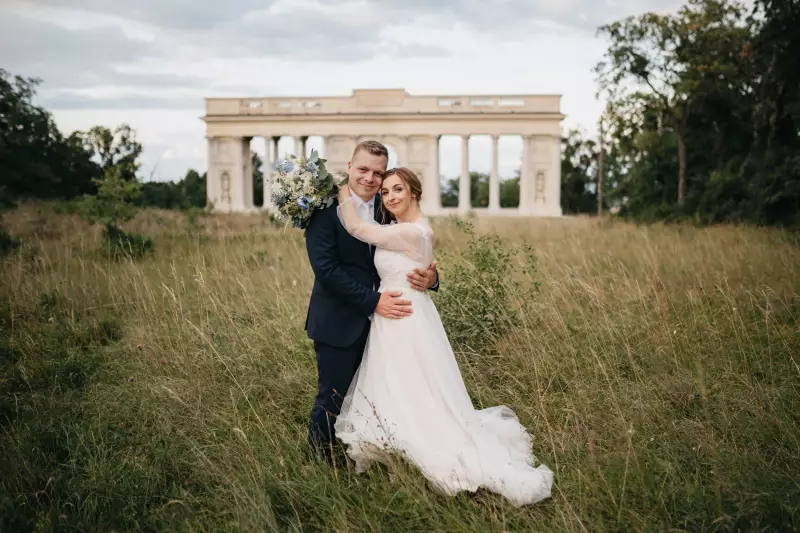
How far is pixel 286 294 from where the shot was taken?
8.71 m

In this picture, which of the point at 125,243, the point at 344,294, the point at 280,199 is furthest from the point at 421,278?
the point at 125,243

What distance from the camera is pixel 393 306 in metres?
3.85

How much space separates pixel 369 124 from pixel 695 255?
49.7m

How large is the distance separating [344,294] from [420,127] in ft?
179

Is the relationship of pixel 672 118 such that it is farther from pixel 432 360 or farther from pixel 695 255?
pixel 432 360

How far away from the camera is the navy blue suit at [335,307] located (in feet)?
12.8

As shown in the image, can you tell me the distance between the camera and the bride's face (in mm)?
3908

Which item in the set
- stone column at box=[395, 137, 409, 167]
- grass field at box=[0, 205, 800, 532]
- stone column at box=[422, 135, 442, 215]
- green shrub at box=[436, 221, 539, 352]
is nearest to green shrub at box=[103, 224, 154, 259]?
grass field at box=[0, 205, 800, 532]

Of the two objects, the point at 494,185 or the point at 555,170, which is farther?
the point at 555,170

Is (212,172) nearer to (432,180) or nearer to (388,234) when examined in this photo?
(432,180)

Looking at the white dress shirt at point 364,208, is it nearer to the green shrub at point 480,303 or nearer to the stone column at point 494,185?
the green shrub at point 480,303

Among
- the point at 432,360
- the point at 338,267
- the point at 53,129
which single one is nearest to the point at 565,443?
the point at 432,360

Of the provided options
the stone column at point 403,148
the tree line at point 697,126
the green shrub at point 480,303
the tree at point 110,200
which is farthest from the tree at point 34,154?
the green shrub at point 480,303

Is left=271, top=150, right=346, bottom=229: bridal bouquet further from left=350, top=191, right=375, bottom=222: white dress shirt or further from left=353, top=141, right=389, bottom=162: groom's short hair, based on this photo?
left=353, top=141, right=389, bottom=162: groom's short hair
